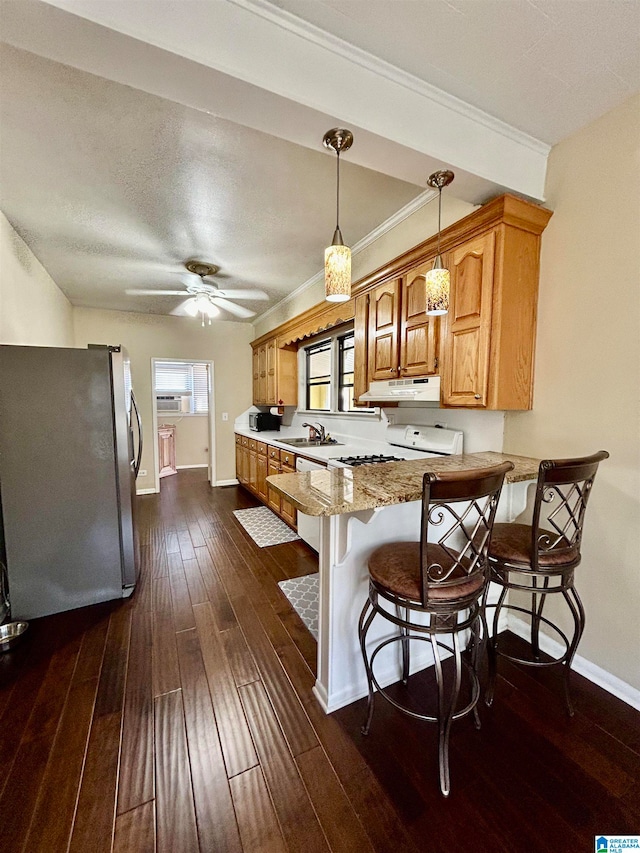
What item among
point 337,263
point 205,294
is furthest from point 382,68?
point 205,294

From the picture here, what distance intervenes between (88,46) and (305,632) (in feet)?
8.83

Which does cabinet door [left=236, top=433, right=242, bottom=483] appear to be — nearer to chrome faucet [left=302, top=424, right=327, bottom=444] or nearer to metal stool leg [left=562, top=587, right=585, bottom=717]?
chrome faucet [left=302, top=424, right=327, bottom=444]

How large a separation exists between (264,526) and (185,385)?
451cm

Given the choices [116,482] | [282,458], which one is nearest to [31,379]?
[116,482]

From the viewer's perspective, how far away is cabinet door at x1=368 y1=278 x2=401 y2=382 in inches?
95.3

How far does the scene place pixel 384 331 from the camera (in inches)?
100

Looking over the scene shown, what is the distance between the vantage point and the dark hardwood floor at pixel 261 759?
107cm

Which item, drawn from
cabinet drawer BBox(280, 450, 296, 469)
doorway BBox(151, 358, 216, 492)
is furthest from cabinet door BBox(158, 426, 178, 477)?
cabinet drawer BBox(280, 450, 296, 469)

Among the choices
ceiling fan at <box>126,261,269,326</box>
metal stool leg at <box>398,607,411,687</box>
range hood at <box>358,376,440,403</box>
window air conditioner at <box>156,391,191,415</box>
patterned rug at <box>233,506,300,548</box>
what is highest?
ceiling fan at <box>126,261,269,326</box>

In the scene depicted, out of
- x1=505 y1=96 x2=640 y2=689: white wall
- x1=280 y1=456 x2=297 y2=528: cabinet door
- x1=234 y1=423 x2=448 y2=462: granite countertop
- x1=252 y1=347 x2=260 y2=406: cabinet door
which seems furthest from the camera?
x1=252 y1=347 x2=260 y2=406: cabinet door

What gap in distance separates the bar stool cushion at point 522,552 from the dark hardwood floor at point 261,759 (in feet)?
2.35

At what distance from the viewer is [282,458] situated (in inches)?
145

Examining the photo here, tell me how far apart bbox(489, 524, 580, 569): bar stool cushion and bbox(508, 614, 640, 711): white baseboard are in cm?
72

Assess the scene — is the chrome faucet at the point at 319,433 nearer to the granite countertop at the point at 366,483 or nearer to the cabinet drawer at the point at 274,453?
the cabinet drawer at the point at 274,453
